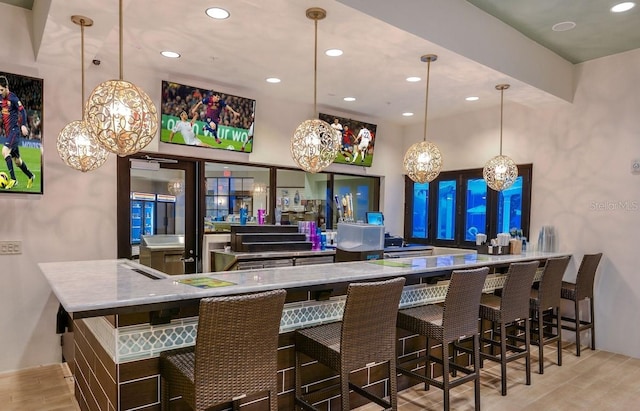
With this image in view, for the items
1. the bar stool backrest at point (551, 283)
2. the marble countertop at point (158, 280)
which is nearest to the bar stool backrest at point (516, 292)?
the marble countertop at point (158, 280)

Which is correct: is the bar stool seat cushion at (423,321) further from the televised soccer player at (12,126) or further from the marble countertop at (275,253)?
the televised soccer player at (12,126)

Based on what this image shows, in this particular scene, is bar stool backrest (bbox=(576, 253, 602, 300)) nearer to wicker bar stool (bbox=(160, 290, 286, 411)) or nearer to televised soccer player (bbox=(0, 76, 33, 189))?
wicker bar stool (bbox=(160, 290, 286, 411))

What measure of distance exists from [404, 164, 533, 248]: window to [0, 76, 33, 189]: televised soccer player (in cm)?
548

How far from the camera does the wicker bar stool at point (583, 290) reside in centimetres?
439

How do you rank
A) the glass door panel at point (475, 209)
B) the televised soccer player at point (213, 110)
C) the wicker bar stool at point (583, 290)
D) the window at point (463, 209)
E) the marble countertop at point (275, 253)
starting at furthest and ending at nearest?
1. the glass door panel at point (475, 209)
2. the window at point (463, 209)
3. the televised soccer player at point (213, 110)
4. the marble countertop at point (275, 253)
5. the wicker bar stool at point (583, 290)

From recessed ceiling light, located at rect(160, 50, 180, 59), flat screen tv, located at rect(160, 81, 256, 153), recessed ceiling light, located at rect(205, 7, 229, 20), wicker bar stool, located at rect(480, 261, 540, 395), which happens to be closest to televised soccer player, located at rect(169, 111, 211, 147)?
flat screen tv, located at rect(160, 81, 256, 153)

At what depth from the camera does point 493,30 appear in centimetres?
388

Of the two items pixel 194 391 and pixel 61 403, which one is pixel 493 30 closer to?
pixel 194 391

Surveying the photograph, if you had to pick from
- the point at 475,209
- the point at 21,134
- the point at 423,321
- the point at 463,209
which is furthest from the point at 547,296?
the point at 21,134

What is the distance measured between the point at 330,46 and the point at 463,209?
12.1ft

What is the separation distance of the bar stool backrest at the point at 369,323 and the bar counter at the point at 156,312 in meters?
0.34

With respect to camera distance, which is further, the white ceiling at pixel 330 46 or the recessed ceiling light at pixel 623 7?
the recessed ceiling light at pixel 623 7

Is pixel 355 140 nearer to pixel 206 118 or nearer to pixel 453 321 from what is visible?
pixel 206 118

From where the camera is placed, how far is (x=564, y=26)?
13.0 ft
